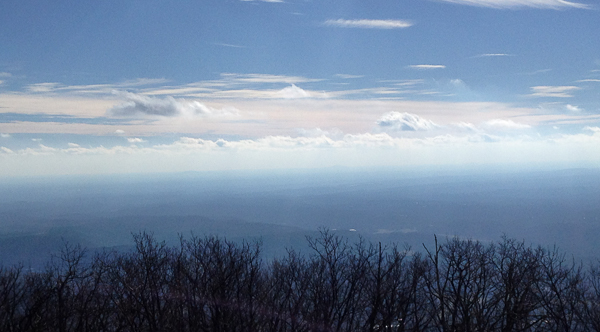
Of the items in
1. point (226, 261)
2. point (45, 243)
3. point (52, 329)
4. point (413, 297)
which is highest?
point (226, 261)

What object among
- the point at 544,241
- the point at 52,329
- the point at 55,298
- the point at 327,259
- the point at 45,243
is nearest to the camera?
the point at 52,329

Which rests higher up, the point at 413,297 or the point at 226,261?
the point at 226,261

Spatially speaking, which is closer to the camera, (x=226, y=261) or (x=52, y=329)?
(x=52, y=329)

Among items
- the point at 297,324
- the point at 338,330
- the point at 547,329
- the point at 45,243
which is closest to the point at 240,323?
the point at 297,324

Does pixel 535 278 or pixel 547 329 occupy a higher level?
pixel 535 278

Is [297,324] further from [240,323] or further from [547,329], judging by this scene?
[547,329]

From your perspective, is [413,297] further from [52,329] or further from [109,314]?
[52,329]

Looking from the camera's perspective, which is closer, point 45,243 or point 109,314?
point 109,314

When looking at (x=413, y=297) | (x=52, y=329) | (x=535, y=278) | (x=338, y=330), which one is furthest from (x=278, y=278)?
(x=535, y=278)

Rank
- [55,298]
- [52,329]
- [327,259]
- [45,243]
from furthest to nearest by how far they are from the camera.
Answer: [45,243]
[327,259]
[55,298]
[52,329]
